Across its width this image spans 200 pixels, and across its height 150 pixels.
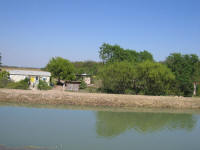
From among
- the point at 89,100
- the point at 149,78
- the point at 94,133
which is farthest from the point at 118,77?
the point at 94,133

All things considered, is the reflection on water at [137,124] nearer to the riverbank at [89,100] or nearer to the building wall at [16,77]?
the riverbank at [89,100]

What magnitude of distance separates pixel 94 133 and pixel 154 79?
53.1 feet

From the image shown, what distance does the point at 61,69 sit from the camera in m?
40.2

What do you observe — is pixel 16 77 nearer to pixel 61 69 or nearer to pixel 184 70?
pixel 61 69

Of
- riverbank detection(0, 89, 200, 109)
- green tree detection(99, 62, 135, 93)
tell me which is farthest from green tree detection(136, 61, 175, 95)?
riverbank detection(0, 89, 200, 109)

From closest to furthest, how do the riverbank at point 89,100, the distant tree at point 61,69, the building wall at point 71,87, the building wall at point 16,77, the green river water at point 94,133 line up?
1. the green river water at point 94,133
2. the riverbank at point 89,100
3. the building wall at point 71,87
4. the building wall at point 16,77
5. the distant tree at point 61,69

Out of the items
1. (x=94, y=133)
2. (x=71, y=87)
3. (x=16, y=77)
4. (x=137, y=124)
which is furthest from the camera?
(x=16, y=77)

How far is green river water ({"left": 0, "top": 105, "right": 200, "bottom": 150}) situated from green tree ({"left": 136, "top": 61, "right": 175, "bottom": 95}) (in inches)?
408

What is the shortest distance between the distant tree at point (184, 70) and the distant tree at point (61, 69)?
17.4 m

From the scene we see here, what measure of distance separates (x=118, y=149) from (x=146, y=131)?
3841mm

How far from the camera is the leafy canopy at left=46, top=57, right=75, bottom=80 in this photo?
39969 mm

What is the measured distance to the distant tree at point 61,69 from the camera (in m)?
40.0

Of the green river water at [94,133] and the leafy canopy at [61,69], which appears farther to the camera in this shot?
the leafy canopy at [61,69]

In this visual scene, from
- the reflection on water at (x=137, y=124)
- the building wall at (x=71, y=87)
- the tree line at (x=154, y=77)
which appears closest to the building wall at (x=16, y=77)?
the building wall at (x=71, y=87)
